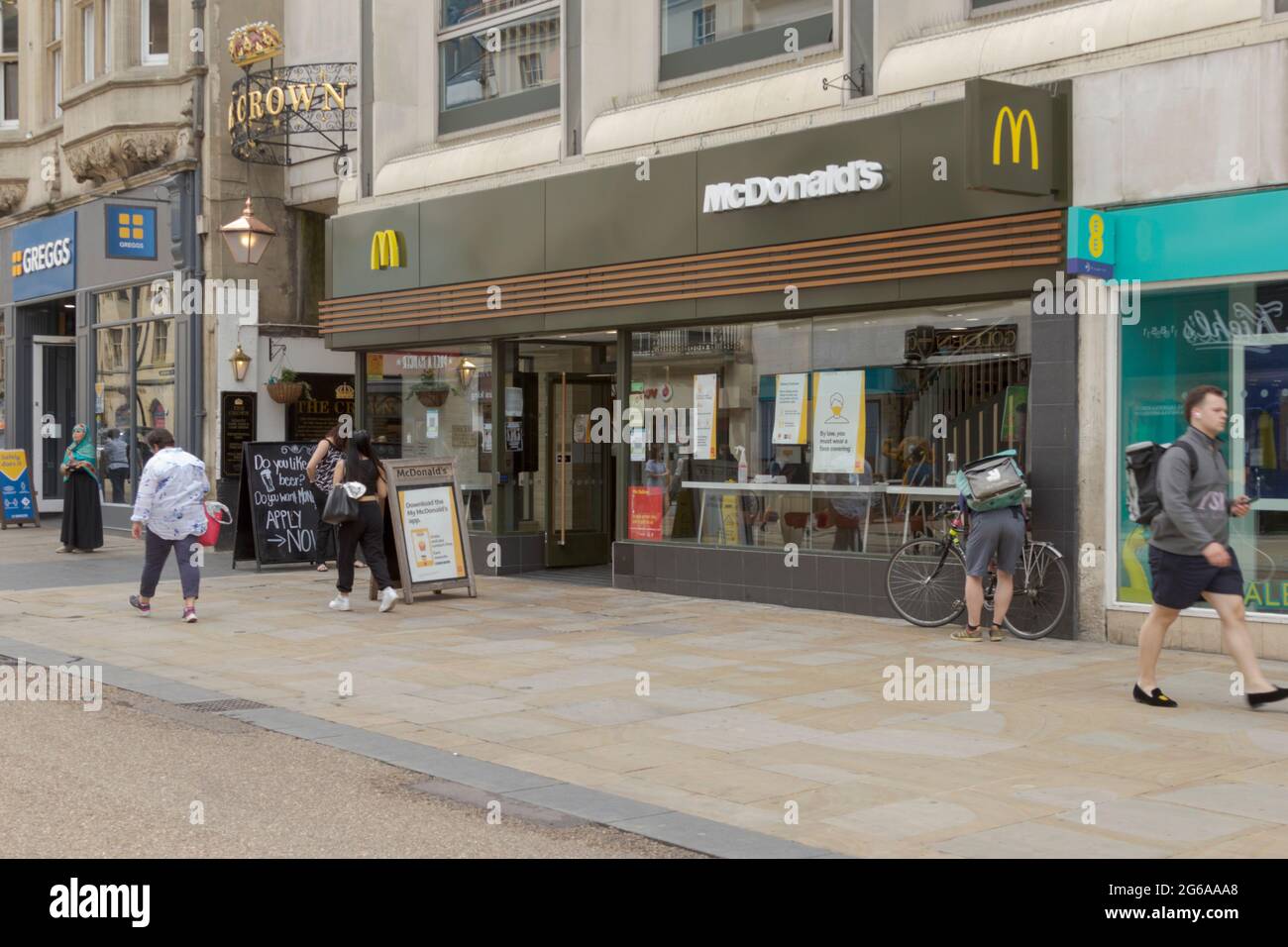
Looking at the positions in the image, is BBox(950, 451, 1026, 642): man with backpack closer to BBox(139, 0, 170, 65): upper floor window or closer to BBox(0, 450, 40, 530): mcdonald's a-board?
BBox(139, 0, 170, 65): upper floor window

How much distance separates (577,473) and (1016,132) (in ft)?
25.7

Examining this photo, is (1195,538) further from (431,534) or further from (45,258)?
(45,258)

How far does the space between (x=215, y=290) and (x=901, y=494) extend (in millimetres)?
11109

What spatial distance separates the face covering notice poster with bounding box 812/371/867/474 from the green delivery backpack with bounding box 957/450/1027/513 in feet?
7.11

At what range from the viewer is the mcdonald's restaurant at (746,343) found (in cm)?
1180

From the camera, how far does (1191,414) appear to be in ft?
28.4

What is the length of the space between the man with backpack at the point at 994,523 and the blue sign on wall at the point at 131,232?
1402 cm

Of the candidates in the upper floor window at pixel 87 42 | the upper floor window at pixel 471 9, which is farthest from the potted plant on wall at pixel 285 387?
the upper floor window at pixel 87 42

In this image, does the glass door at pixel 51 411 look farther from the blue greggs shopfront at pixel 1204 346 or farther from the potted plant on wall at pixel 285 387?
the blue greggs shopfront at pixel 1204 346

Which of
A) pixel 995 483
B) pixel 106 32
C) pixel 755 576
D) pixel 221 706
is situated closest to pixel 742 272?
pixel 755 576

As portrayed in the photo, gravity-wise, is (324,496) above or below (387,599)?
above

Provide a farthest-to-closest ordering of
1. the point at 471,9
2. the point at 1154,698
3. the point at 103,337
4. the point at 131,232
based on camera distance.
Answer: the point at 103,337 < the point at 131,232 < the point at 471,9 < the point at 1154,698

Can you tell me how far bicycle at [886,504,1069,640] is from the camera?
11523 mm

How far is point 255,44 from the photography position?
19.0m
